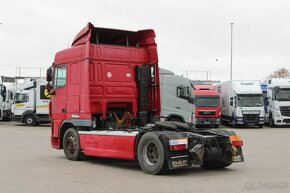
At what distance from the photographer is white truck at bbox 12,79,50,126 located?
3168 cm

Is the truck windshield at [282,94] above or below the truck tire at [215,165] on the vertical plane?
above

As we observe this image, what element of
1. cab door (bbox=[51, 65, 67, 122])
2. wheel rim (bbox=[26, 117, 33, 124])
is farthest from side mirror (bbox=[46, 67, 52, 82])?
wheel rim (bbox=[26, 117, 33, 124])

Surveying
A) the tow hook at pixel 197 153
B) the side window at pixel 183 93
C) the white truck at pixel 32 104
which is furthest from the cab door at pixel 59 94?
the white truck at pixel 32 104

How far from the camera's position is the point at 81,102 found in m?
12.3

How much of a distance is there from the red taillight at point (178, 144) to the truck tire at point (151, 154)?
0.22m

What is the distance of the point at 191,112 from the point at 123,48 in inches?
458

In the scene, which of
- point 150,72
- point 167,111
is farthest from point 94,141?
point 167,111

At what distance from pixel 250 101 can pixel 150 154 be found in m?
23.6

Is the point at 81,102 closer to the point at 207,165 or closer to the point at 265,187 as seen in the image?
the point at 207,165

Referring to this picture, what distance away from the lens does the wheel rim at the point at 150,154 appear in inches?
398

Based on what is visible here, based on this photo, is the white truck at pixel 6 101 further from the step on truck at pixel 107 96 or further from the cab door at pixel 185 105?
the step on truck at pixel 107 96

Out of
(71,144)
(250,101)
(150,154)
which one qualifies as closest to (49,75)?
(71,144)

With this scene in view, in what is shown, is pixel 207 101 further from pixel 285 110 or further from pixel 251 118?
pixel 285 110

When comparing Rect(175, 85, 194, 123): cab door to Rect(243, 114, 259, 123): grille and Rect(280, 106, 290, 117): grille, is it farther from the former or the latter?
Rect(280, 106, 290, 117): grille
